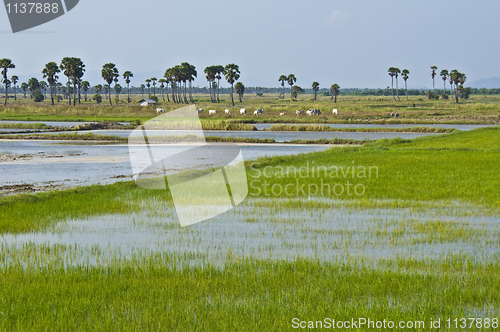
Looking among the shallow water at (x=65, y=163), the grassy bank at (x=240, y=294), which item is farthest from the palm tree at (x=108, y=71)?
the grassy bank at (x=240, y=294)

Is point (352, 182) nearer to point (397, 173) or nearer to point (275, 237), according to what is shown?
point (397, 173)

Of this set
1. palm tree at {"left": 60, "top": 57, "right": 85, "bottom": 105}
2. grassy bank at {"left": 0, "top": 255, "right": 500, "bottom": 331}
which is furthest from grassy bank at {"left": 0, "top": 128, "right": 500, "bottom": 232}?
palm tree at {"left": 60, "top": 57, "right": 85, "bottom": 105}

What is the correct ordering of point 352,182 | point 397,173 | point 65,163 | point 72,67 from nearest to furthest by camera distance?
point 352,182, point 397,173, point 65,163, point 72,67

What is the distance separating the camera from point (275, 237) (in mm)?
8930

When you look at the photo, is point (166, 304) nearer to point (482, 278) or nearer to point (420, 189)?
point (482, 278)

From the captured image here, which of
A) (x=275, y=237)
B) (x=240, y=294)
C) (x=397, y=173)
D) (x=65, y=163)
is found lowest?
(x=397, y=173)

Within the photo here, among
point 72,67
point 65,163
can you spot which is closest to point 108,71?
point 72,67

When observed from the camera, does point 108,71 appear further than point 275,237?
Yes

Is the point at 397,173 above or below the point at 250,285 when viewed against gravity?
below

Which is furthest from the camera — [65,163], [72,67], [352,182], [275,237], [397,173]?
[72,67]

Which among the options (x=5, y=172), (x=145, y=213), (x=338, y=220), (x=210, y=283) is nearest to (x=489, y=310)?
(x=210, y=283)

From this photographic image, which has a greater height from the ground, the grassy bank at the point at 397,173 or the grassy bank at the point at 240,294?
the grassy bank at the point at 240,294

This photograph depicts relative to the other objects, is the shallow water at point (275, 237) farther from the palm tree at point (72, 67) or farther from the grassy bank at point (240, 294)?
the palm tree at point (72, 67)

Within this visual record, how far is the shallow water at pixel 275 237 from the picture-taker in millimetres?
7758
